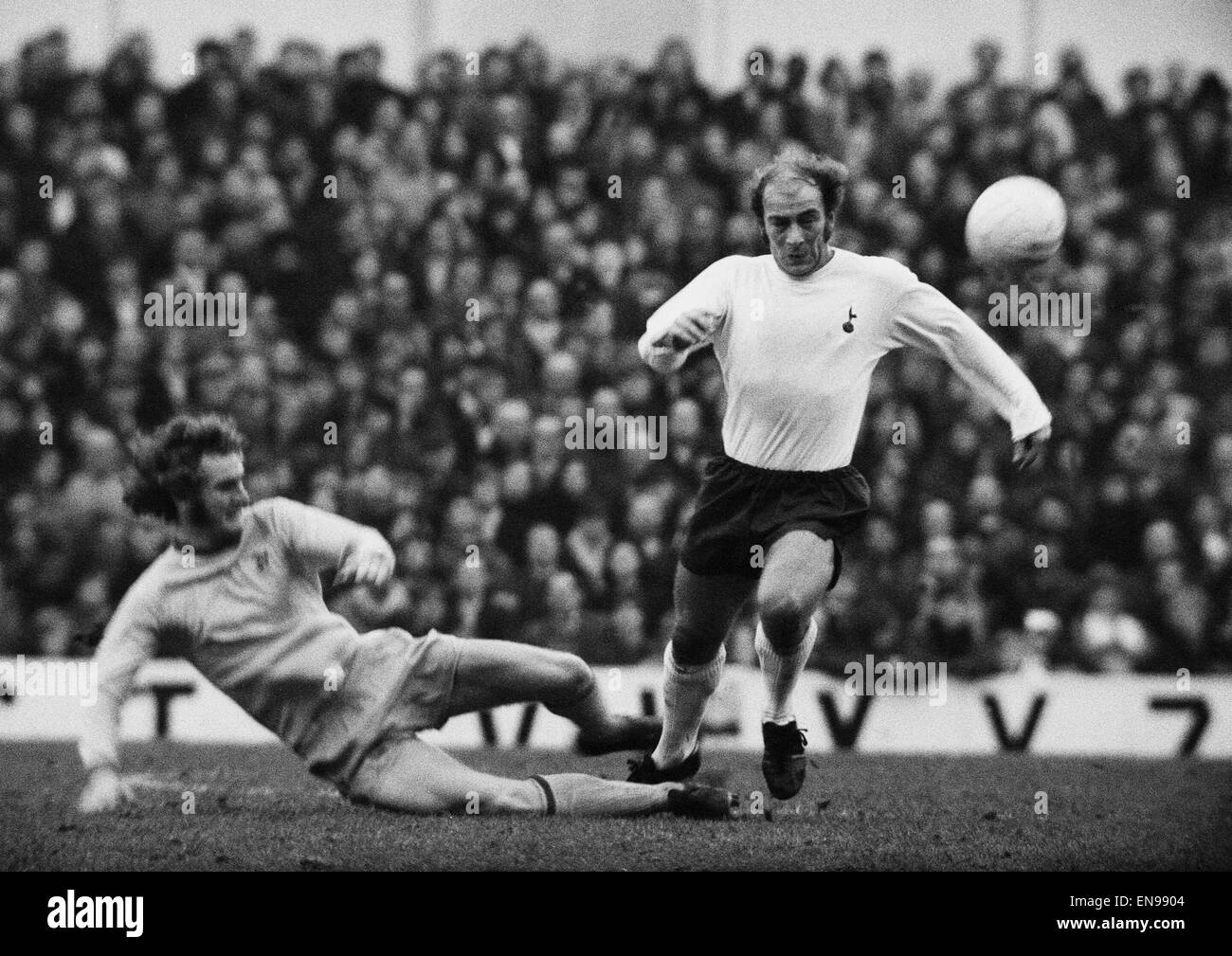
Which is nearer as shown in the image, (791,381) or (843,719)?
(791,381)

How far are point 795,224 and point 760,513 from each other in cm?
93

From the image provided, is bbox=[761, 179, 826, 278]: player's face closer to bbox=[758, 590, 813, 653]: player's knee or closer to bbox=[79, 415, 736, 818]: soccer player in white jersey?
bbox=[758, 590, 813, 653]: player's knee

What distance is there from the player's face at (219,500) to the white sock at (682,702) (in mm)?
1493

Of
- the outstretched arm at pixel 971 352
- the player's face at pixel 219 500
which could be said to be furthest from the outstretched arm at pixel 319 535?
the outstretched arm at pixel 971 352

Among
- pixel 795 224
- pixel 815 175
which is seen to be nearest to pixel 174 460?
pixel 795 224

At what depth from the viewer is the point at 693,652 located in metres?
6.48

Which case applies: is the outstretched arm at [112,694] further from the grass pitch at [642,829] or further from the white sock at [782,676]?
the white sock at [782,676]

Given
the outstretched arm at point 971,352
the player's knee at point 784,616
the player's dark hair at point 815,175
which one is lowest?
the player's knee at point 784,616

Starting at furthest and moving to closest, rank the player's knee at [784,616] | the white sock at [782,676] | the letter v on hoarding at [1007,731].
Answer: the letter v on hoarding at [1007,731] < the white sock at [782,676] < the player's knee at [784,616]

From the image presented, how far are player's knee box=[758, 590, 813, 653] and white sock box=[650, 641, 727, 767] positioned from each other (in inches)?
16.5

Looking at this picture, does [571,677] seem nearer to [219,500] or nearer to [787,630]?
[787,630]

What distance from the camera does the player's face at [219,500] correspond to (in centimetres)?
625

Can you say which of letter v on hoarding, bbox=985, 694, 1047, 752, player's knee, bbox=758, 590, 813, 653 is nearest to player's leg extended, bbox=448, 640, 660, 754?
player's knee, bbox=758, 590, 813, 653
